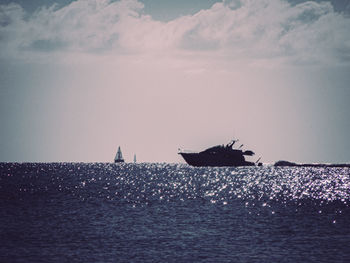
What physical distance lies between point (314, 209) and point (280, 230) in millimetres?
16199

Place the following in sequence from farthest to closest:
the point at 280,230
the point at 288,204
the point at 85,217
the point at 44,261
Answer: the point at 288,204, the point at 85,217, the point at 280,230, the point at 44,261

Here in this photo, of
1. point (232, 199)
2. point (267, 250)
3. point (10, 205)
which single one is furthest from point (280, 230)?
point (10, 205)

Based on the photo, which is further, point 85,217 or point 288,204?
point 288,204

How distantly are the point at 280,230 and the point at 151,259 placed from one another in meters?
13.7

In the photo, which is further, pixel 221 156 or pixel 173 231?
pixel 221 156

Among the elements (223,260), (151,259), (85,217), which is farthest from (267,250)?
(85,217)

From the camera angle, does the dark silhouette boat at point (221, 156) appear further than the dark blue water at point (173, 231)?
Yes

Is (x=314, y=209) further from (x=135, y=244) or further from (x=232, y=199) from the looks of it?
(x=135, y=244)

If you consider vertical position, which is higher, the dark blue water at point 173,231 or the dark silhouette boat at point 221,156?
the dark silhouette boat at point 221,156

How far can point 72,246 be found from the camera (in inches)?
1160

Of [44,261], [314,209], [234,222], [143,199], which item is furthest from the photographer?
[143,199]

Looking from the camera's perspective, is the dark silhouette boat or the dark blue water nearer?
the dark blue water

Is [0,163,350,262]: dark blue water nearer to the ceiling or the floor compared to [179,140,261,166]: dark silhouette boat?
nearer to the floor

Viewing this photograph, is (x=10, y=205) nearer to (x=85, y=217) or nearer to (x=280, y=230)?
(x=85, y=217)
